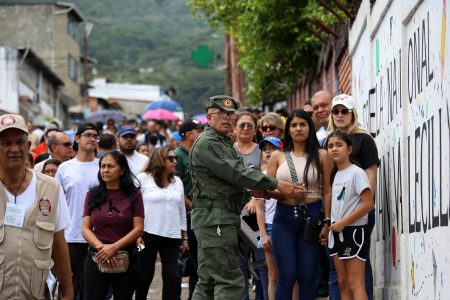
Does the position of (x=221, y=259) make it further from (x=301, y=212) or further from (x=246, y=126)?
(x=246, y=126)

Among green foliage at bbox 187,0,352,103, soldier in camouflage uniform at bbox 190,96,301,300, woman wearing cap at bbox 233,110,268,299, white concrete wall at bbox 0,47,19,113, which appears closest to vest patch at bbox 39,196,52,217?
soldier in camouflage uniform at bbox 190,96,301,300

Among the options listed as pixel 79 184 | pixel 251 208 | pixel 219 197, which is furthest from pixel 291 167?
pixel 79 184

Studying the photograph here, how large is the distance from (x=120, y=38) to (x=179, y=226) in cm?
13166

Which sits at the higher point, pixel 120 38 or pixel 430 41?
pixel 120 38

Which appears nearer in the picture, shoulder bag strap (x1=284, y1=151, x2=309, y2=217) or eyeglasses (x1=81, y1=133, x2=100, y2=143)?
shoulder bag strap (x1=284, y1=151, x2=309, y2=217)

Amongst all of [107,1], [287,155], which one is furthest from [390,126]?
[107,1]

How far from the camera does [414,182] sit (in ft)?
27.5

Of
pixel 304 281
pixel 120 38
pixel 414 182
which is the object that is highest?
pixel 120 38

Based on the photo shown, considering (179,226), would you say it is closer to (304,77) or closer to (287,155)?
(287,155)

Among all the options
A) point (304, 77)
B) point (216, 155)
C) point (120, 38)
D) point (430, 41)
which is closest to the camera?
point (430, 41)

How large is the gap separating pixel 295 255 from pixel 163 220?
204 centimetres

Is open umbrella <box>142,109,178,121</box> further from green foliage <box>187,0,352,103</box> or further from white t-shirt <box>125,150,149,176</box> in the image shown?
white t-shirt <box>125,150,149,176</box>

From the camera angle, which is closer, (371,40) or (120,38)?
(371,40)

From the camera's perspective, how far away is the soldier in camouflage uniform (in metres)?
9.02
